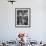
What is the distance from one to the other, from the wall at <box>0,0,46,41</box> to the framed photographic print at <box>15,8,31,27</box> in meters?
0.12

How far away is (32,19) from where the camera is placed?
5250 mm

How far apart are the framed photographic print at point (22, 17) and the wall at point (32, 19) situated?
12 centimetres

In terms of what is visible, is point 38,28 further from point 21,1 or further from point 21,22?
point 21,1

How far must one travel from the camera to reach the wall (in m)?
5.24

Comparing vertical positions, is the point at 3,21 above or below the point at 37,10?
→ below

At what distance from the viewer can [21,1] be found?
528 cm

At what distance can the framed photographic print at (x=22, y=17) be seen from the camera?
5262 mm

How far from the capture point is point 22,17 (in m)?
5.28

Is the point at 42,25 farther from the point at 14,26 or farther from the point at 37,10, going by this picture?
the point at 14,26

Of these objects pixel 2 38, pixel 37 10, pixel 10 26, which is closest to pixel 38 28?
→ pixel 37 10

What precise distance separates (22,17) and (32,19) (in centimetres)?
39

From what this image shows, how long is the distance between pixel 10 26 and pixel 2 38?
55cm

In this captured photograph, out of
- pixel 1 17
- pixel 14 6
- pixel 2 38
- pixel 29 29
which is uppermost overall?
pixel 14 6

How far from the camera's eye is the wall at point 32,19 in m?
5.24
